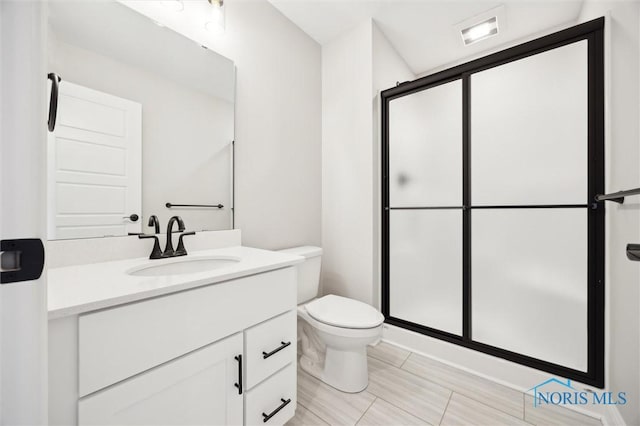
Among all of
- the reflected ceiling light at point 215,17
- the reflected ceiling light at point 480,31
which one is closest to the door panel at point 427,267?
the reflected ceiling light at point 480,31

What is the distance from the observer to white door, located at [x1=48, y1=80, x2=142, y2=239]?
1000 millimetres

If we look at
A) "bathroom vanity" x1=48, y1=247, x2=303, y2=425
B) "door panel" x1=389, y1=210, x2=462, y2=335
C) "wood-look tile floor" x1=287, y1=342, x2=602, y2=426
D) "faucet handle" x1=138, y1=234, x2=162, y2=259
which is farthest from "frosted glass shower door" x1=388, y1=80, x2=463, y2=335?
"faucet handle" x1=138, y1=234, x2=162, y2=259

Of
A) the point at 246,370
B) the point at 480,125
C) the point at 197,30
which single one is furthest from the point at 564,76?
the point at 246,370

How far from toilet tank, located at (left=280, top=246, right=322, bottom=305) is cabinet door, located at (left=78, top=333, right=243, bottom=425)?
2.71 feet

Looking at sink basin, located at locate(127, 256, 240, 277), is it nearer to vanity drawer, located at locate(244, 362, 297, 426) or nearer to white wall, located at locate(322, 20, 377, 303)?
vanity drawer, located at locate(244, 362, 297, 426)

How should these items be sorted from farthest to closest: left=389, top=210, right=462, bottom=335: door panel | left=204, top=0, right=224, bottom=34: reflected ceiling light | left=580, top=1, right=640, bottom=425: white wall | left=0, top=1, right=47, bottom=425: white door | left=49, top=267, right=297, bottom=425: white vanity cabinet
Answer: left=389, top=210, right=462, bottom=335: door panel → left=204, top=0, right=224, bottom=34: reflected ceiling light → left=580, top=1, right=640, bottom=425: white wall → left=49, top=267, right=297, bottom=425: white vanity cabinet → left=0, top=1, right=47, bottom=425: white door

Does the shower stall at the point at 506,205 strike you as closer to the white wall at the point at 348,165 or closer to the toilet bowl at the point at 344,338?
the white wall at the point at 348,165

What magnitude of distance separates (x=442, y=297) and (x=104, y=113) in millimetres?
2222

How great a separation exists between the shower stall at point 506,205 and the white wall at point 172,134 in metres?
1.30

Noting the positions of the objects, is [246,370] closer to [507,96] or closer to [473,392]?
[473,392]

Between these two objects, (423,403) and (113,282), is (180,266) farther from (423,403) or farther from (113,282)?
(423,403)

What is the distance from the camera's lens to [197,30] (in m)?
1.43

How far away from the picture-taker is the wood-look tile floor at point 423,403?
1.27m

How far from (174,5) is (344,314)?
6.34 ft
